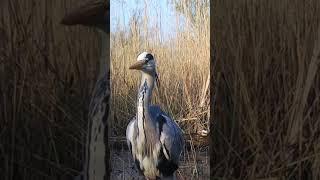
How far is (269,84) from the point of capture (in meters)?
4.25

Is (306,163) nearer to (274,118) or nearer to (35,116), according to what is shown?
(274,118)

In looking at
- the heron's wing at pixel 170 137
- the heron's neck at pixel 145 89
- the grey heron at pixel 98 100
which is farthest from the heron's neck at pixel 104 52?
the heron's wing at pixel 170 137

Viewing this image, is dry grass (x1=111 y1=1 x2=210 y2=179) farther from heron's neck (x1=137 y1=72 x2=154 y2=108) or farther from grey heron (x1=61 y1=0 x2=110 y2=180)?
grey heron (x1=61 y1=0 x2=110 y2=180)

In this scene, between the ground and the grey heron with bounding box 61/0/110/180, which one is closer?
the ground

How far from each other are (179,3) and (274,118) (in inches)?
38.5

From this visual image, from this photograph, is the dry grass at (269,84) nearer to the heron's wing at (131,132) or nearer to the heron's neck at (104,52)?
the heron's wing at (131,132)

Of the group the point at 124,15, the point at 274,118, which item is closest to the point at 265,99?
the point at 274,118

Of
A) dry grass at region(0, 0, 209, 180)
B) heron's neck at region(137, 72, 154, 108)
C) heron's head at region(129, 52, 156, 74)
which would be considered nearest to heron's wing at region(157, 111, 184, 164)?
heron's neck at region(137, 72, 154, 108)

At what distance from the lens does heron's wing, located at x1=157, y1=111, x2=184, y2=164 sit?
3.98m

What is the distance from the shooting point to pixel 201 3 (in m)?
3.95

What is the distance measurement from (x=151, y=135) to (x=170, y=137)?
12 cm

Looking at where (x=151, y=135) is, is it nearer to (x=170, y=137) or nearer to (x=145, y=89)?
(x=170, y=137)

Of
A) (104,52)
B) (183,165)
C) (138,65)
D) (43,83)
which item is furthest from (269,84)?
(43,83)

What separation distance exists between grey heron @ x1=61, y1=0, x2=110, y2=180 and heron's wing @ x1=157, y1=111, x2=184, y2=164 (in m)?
0.44
